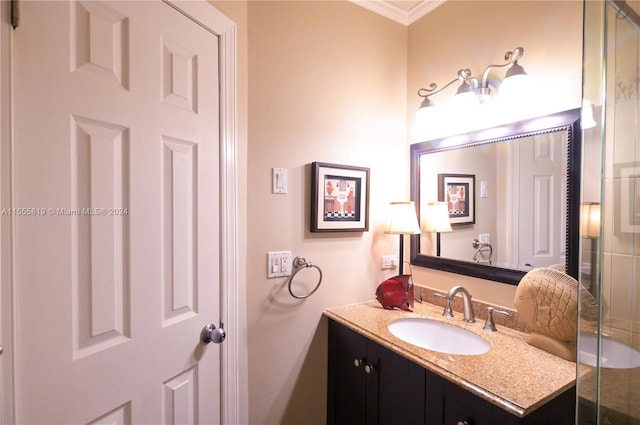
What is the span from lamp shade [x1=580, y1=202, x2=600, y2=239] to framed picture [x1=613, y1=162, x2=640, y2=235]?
0.04 meters

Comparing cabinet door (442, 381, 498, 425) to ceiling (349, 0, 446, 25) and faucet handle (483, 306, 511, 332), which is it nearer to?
faucet handle (483, 306, 511, 332)

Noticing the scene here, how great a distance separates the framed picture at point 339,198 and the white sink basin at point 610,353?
1.05 meters

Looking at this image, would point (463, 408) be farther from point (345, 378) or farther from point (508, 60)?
point (508, 60)

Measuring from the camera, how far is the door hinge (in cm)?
69

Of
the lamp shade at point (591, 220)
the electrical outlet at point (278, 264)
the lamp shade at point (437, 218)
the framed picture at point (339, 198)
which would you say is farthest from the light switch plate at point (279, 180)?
the lamp shade at point (591, 220)

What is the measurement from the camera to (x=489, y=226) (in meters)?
1.52

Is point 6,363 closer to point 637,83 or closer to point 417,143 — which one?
point 637,83

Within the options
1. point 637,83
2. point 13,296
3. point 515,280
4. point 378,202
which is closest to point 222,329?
point 13,296

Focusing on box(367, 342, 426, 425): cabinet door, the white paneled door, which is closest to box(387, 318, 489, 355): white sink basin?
box(367, 342, 426, 425): cabinet door

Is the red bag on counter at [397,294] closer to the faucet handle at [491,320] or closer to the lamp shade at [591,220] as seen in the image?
the faucet handle at [491,320]

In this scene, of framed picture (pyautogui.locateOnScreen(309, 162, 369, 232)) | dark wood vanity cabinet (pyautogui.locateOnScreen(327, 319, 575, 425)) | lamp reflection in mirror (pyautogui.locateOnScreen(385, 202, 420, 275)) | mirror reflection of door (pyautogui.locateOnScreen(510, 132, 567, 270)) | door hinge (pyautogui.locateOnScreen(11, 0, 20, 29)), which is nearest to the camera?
door hinge (pyautogui.locateOnScreen(11, 0, 20, 29))

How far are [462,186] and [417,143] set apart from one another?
408mm

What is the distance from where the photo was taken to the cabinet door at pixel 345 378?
142 cm

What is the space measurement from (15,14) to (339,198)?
51.5 inches
